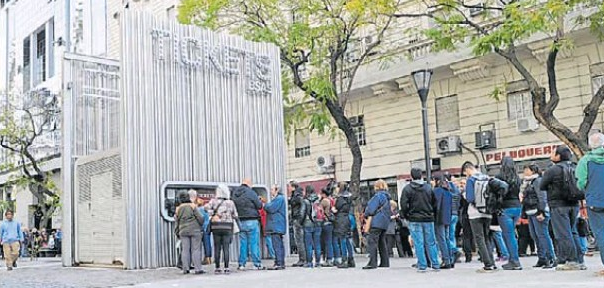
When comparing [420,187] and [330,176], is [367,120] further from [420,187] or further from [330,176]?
[420,187]

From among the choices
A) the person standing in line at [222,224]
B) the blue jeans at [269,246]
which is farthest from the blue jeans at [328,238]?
the blue jeans at [269,246]

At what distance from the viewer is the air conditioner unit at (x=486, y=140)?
22562mm

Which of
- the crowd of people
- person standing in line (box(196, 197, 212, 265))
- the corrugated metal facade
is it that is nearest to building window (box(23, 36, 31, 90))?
the corrugated metal facade

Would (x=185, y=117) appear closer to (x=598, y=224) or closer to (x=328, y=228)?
(x=328, y=228)

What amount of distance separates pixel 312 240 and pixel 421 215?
3289mm

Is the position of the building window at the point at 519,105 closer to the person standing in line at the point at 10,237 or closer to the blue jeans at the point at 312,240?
the blue jeans at the point at 312,240

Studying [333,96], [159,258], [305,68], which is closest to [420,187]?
[159,258]

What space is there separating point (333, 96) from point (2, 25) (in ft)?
122

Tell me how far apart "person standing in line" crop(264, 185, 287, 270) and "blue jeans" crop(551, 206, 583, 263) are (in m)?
5.56

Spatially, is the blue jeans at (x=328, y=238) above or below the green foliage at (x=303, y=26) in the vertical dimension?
below

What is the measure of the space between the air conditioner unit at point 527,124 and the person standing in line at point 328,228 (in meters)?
8.97

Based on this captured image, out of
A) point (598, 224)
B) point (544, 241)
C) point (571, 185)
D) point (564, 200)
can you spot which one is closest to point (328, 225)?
point (544, 241)

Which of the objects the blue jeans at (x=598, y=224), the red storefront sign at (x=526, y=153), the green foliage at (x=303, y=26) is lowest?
the blue jeans at (x=598, y=224)

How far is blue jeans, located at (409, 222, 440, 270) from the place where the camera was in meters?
12.0
